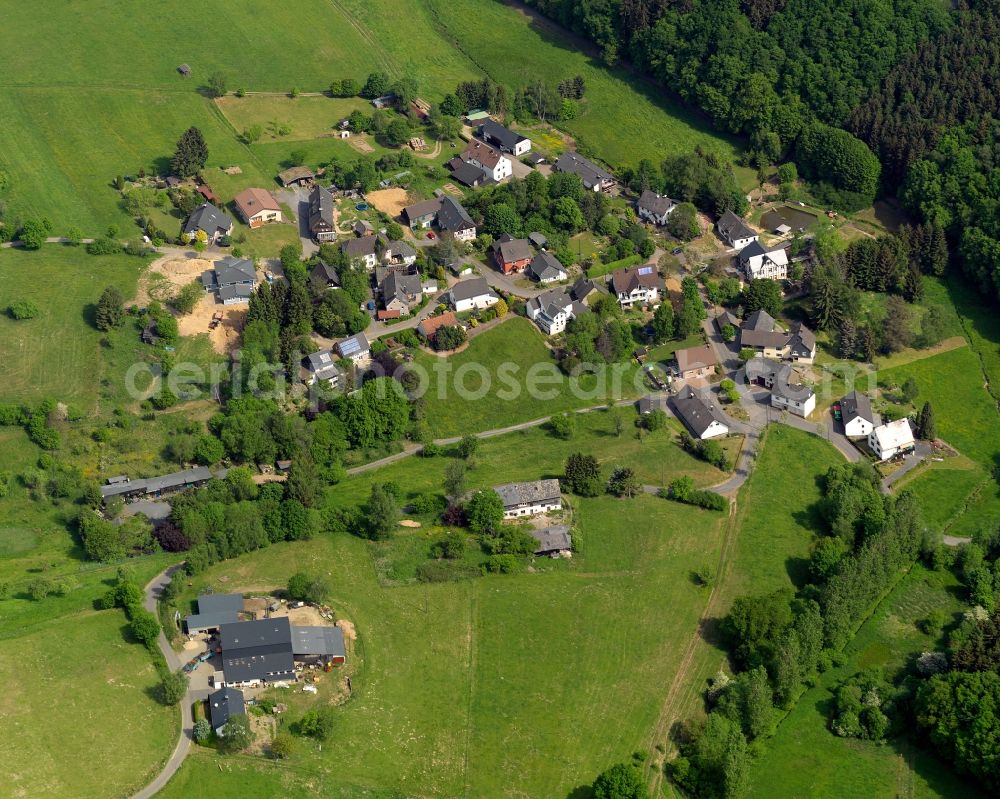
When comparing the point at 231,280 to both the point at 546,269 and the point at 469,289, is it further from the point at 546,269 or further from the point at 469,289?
the point at 546,269

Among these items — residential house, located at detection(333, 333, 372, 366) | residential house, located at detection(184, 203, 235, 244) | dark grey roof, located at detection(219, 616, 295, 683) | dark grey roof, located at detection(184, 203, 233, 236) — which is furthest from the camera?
dark grey roof, located at detection(184, 203, 233, 236)

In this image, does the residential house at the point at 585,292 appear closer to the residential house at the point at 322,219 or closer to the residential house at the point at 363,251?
the residential house at the point at 363,251

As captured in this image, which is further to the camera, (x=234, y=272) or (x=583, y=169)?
(x=583, y=169)

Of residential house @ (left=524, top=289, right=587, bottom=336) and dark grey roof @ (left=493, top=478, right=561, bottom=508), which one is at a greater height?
residential house @ (left=524, top=289, right=587, bottom=336)

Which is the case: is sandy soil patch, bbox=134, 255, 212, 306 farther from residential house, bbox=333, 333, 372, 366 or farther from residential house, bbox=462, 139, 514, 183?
residential house, bbox=462, 139, 514, 183

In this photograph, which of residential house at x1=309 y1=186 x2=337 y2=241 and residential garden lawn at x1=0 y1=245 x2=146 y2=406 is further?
residential house at x1=309 y1=186 x2=337 y2=241

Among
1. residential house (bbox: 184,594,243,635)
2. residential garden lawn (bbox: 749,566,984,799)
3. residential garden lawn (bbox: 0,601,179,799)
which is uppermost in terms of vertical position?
residential house (bbox: 184,594,243,635)

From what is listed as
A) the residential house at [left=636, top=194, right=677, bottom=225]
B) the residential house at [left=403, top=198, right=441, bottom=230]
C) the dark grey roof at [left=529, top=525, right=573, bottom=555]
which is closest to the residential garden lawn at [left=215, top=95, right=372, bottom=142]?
the residential house at [left=403, top=198, right=441, bottom=230]

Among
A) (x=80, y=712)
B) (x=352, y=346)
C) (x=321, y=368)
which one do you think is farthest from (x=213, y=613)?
(x=352, y=346)
